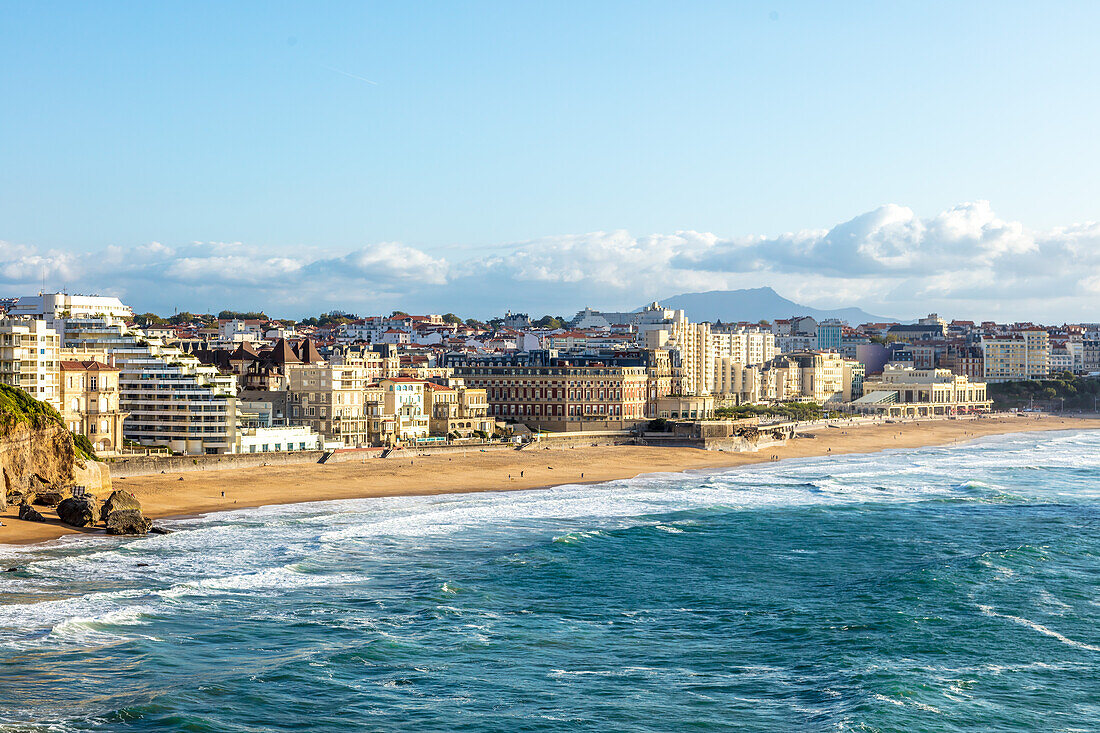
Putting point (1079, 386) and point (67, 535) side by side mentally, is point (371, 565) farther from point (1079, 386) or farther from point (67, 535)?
point (1079, 386)

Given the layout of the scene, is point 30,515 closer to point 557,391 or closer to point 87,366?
point 87,366

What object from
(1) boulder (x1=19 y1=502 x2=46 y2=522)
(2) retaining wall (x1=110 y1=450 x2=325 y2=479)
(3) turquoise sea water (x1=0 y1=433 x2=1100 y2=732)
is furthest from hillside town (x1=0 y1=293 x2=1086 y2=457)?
(3) turquoise sea water (x1=0 y1=433 x2=1100 y2=732)

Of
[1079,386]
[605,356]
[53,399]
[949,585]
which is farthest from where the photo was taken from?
[1079,386]

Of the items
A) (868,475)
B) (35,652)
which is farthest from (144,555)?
(868,475)

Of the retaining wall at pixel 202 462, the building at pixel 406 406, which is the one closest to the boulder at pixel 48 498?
the retaining wall at pixel 202 462

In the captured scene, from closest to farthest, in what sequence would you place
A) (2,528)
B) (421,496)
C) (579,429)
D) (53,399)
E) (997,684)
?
1. (997,684)
2. (2,528)
3. (421,496)
4. (53,399)
5. (579,429)

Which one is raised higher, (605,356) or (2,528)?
(605,356)
